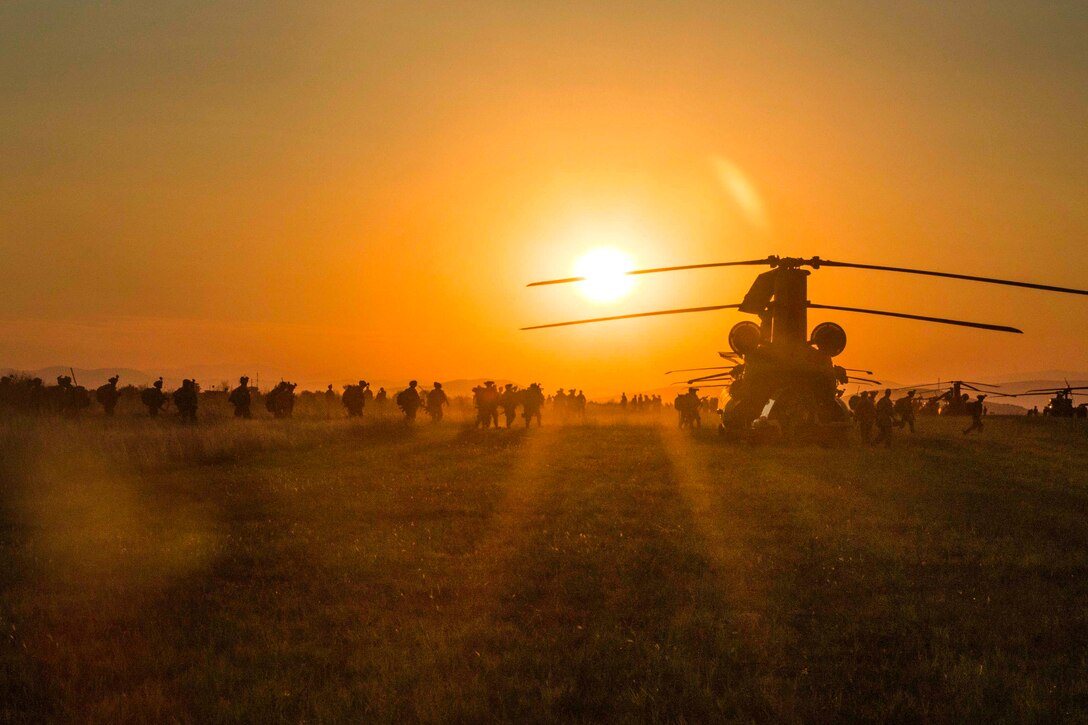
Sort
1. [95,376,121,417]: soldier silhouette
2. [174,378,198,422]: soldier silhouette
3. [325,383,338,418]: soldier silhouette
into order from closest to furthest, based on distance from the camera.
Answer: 1. [174,378,198,422]: soldier silhouette
2. [95,376,121,417]: soldier silhouette
3. [325,383,338,418]: soldier silhouette

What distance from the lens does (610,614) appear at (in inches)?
327

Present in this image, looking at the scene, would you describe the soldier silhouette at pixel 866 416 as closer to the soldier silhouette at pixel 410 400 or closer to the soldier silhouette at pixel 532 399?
the soldier silhouette at pixel 532 399

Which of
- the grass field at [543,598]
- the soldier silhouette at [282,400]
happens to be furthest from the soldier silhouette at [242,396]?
the grass field at [543,598]

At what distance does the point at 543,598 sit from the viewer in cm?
898

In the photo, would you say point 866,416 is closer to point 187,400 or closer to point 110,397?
point 187,400

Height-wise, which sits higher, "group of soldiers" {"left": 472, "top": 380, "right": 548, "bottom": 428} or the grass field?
"group of soldiers" {"left": 472, "top": 380, "right": 548, "bottom": 428}

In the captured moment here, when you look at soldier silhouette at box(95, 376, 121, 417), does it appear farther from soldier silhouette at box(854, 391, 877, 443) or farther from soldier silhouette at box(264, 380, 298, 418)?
soldier silhouette at box(854, 391, 877, 443)

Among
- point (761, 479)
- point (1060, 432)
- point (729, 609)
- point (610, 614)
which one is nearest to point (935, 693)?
point (729, 609)

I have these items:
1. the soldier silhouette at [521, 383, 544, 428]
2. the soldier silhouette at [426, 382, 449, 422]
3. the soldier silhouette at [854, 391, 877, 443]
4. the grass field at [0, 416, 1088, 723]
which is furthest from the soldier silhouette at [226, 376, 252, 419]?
the soldier silhouette at [854, 391, 877, 443]

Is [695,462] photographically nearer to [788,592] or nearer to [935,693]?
[788,592]

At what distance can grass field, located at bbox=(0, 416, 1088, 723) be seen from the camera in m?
6.09

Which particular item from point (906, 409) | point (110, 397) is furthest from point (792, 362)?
point (110, 397)

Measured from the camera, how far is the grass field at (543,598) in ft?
20.0

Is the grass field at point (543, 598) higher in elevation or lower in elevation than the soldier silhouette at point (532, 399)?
lower
